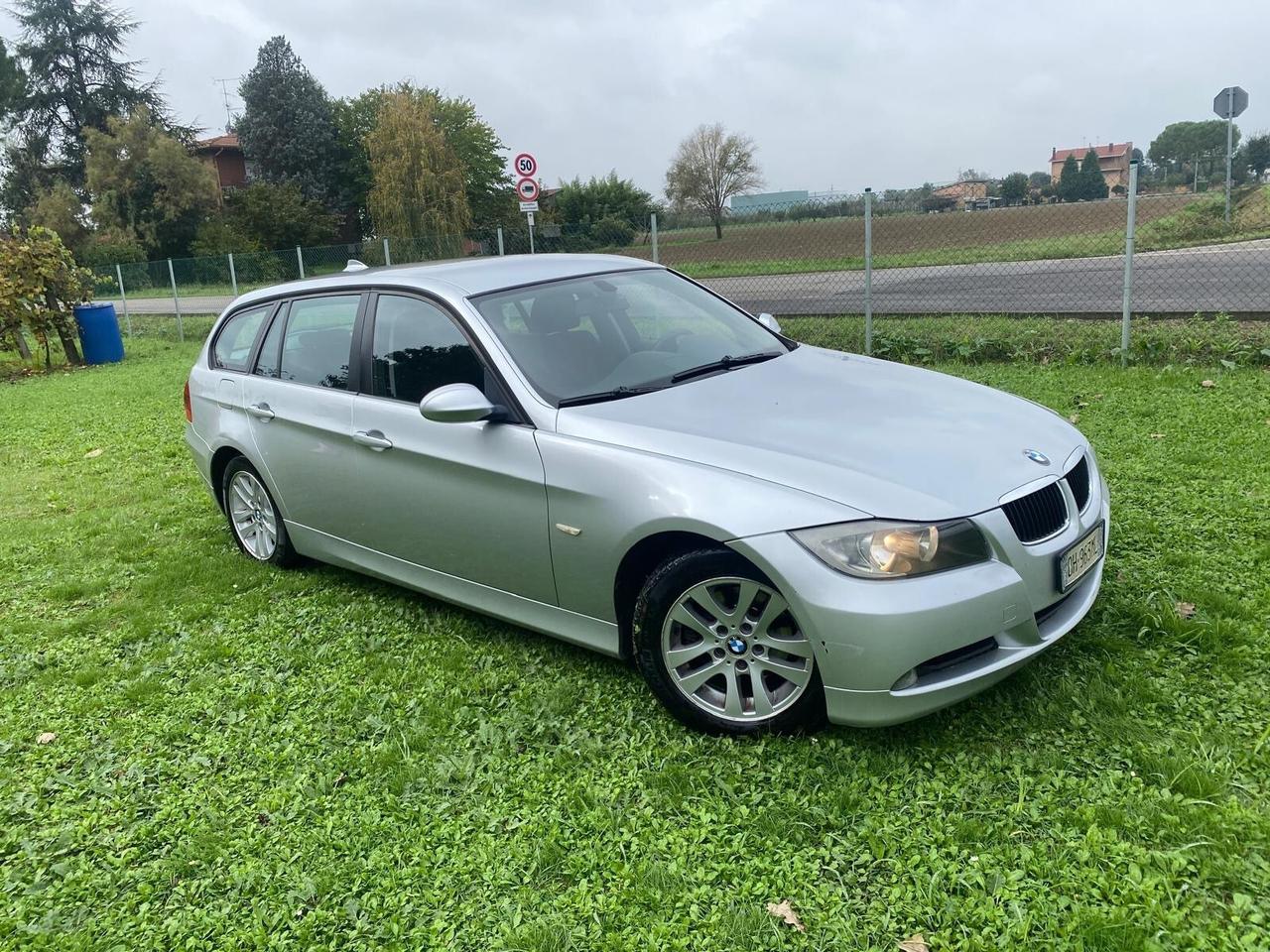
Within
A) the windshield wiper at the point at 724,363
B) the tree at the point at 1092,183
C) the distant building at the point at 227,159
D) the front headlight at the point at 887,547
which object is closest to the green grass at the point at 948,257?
the tree at the point at 1092,183

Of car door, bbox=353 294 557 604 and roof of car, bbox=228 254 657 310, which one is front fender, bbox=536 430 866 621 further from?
roof of car, bbox=228 254 657 310

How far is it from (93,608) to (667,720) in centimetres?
333

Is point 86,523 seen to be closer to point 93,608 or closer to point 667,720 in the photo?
point 93,608

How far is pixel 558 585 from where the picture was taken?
341 centimetres

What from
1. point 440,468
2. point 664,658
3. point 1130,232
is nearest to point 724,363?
point 440,468

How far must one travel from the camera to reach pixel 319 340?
4.50 m

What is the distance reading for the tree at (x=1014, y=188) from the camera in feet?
33.0

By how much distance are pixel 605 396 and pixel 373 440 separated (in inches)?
43.8

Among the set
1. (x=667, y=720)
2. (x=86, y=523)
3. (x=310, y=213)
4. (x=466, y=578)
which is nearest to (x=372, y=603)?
(x=466, y=578)

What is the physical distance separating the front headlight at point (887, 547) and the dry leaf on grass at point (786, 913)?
0.92 meters

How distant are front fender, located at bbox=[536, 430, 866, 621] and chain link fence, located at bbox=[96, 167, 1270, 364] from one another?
20.8 ft

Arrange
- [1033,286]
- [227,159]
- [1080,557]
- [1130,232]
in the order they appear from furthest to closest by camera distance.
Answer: [227,159], [1033,286], [1130,232], [1080,557]

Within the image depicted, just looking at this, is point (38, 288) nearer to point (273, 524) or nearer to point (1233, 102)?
point (273, 524)

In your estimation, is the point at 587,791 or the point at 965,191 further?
the point at 965,191
